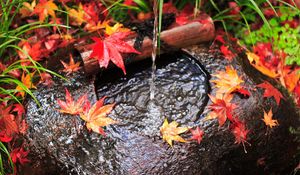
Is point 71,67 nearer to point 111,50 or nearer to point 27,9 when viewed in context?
point 111,50

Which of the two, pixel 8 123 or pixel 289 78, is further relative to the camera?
pixel 289 78

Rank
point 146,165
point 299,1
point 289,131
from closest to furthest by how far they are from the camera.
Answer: point 146,165 < point 289,131 < point 299,1

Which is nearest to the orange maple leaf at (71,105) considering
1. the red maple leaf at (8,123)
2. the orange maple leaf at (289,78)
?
the red maple leaf at (8,123)

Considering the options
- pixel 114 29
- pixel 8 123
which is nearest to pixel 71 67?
pixel 114 29

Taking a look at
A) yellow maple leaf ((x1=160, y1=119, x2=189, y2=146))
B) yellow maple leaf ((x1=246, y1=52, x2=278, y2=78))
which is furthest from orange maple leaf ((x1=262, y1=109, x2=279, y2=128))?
yellow maple leaf ((x1=160, y1=119, x2=189, y2=146))

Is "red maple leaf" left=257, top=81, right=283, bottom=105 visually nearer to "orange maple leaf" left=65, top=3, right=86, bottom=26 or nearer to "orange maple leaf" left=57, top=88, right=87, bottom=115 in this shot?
"orange maple leaf" left=57, top=88, right=87, bottom=115

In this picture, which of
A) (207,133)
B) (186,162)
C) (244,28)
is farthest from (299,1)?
(186,162)

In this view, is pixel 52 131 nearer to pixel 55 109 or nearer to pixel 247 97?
pixel 55 109
